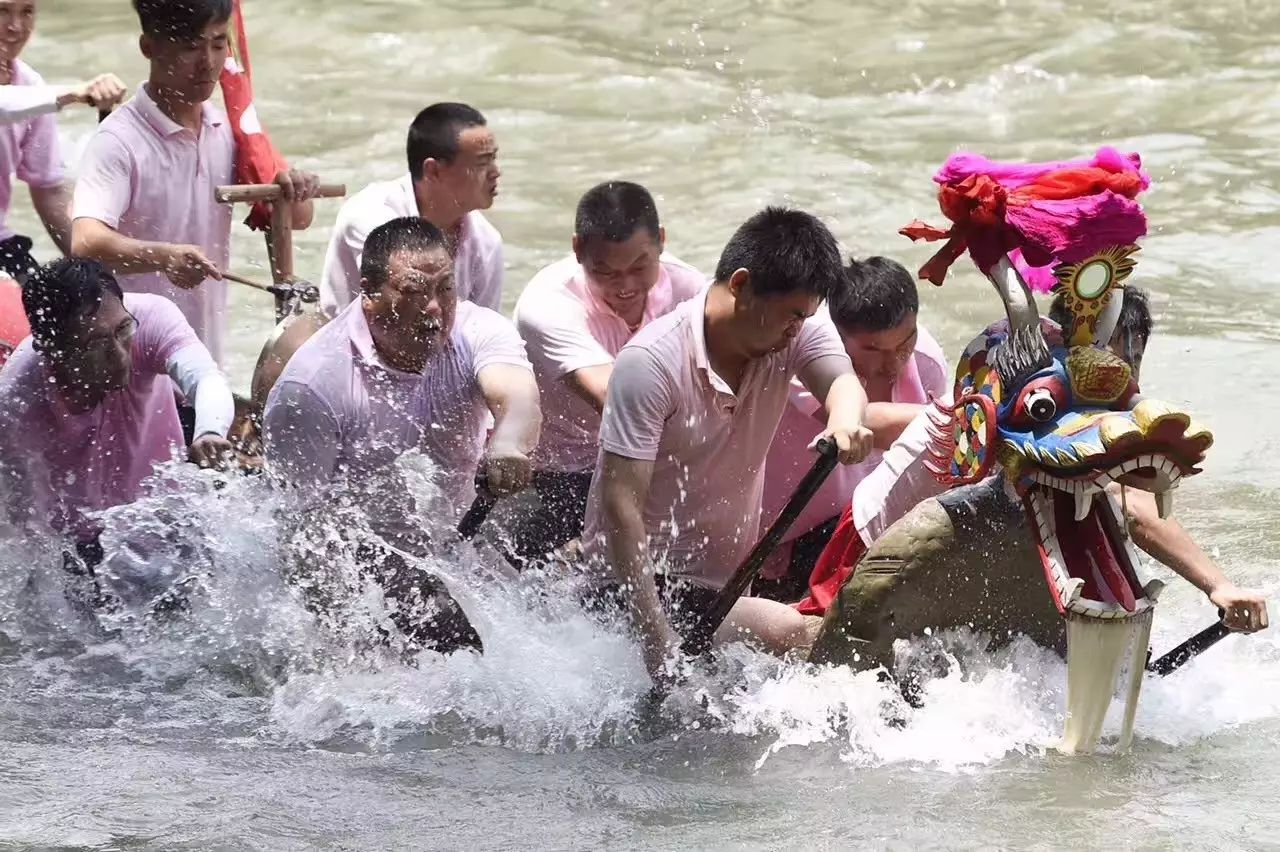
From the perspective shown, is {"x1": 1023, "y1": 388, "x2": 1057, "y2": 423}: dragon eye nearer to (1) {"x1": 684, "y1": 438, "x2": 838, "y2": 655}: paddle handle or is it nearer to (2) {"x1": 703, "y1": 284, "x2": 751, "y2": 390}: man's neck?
(1) {"x1": 684, "y1": 438, "x2": 838, "y2": 655}: paddle handle

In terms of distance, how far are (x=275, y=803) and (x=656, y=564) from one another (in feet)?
3.21

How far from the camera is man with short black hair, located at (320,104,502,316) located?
511 cm

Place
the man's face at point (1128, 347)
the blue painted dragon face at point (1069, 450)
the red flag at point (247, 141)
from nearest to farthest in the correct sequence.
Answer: the blue painted dragon face at point (1069, 450), the man's face at point (1128, 347), the red flag at point (247, 141)

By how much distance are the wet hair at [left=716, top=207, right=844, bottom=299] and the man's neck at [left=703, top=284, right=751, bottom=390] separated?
2.9 inches

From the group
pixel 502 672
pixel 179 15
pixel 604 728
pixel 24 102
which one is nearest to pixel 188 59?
pixel 179 15

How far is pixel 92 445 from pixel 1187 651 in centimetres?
264

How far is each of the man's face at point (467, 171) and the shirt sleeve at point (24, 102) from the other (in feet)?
3.56

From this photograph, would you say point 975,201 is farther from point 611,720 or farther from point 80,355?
point 80,355

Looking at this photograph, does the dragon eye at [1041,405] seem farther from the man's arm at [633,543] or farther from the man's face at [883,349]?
the man's face at [883,349]

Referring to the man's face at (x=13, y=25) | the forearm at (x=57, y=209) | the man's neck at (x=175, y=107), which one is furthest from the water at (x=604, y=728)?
the man's face at (x=13, y=25)

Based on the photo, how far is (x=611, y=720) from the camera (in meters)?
4.10

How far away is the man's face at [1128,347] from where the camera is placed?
11.9 feet

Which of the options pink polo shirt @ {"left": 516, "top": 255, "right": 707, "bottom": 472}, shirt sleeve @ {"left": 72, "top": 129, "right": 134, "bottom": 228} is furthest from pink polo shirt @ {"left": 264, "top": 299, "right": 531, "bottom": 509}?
shirt sleeve @ {"left": 72, "top": 129, "right": 134, "bottom": 228}

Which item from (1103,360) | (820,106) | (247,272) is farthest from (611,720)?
(820,106)
